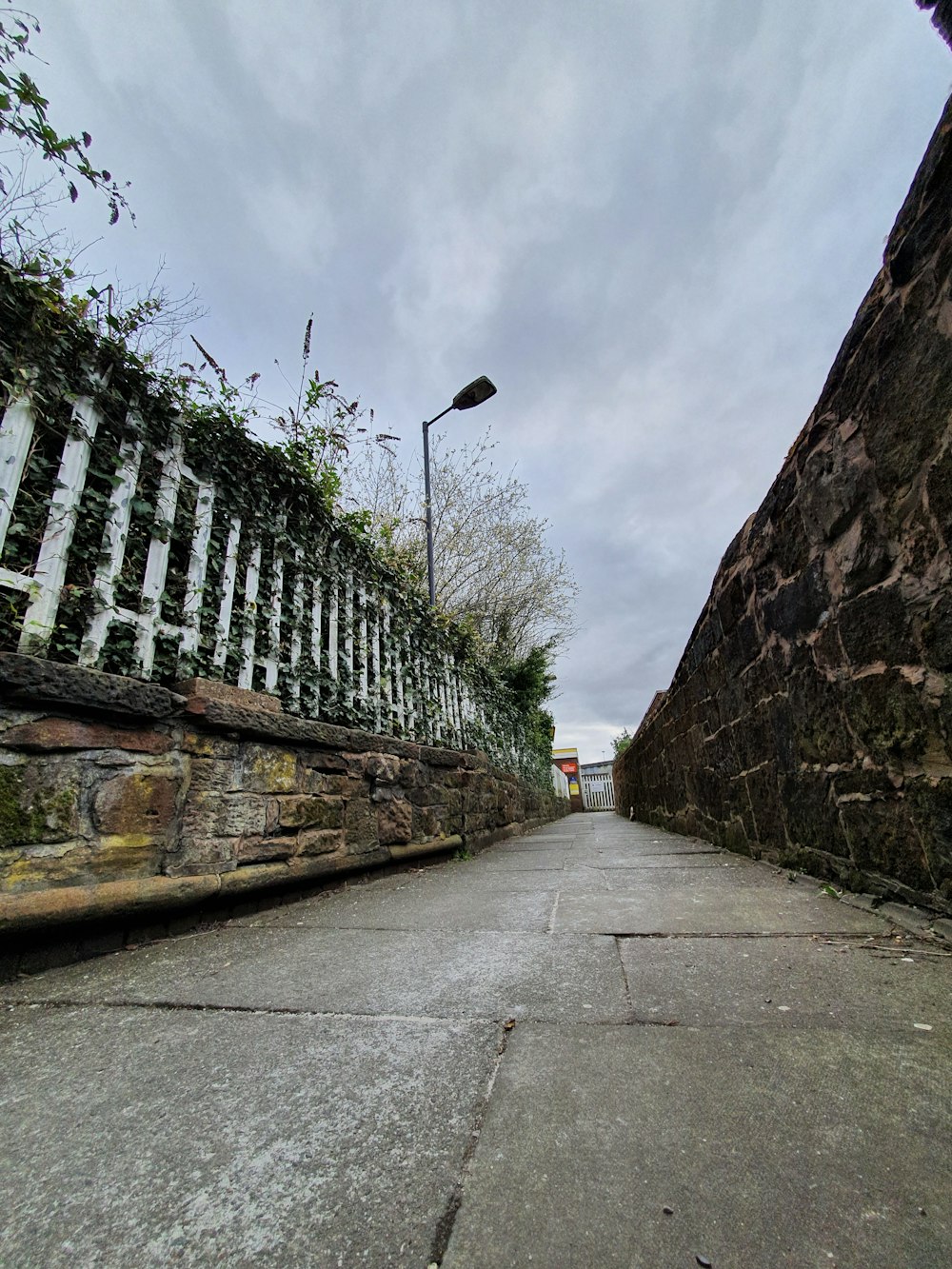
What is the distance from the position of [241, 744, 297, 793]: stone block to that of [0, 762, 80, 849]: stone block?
0.66 metres

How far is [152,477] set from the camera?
2.23m

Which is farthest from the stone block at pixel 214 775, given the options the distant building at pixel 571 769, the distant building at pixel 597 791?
the distant building at pixel 597 791

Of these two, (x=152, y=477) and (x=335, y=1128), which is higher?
(x=152, y=477)

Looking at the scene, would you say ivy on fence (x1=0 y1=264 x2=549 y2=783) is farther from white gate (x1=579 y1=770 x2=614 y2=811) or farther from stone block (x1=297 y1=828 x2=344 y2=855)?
white gate (x1=579 y1=770 x2=614 y2=811)

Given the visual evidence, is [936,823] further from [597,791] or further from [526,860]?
[597,791]

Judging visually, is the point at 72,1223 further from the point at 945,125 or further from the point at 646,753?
the point at 646,753

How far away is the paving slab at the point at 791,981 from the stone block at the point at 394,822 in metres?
1.93

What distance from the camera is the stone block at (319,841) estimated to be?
255 centimetres

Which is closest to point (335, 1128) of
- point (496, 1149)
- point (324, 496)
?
point (496, 1149)

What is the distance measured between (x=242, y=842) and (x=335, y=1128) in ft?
5.31

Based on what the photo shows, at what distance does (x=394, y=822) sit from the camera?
133 inches

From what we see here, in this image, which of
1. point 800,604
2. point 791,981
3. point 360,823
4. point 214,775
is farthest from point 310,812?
point 800,604

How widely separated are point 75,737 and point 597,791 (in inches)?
832

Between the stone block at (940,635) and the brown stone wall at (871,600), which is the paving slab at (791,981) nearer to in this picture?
the brown stone wall at (871,600)
